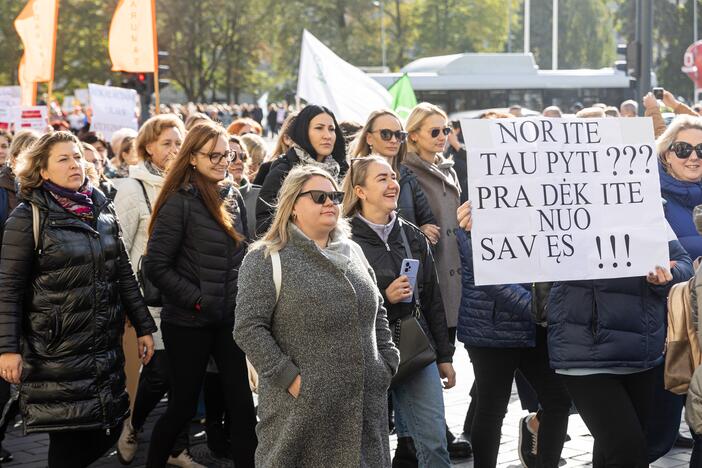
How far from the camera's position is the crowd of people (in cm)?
436

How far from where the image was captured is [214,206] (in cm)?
593

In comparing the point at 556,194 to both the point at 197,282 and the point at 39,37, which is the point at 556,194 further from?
the point at 39,37

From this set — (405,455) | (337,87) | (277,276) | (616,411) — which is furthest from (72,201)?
(337,87)

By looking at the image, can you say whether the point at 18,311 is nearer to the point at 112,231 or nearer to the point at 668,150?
the point at 112,231

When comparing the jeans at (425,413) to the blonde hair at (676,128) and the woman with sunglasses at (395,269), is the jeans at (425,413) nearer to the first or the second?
the woman with sunglasses at (395,269)

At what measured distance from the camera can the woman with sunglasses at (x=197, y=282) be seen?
584 cm

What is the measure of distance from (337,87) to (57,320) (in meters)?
7.16

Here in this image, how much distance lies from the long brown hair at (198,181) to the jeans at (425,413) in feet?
4.10

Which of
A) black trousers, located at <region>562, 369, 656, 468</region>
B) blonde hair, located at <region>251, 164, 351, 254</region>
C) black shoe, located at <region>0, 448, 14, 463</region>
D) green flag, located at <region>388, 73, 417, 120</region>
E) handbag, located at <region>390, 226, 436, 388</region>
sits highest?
green flag, located at <region>388, 73, 417, 120</region>

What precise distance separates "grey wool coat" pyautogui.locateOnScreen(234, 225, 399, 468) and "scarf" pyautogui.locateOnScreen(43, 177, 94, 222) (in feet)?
4.18

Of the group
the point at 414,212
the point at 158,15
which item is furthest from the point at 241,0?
the point at 414,212

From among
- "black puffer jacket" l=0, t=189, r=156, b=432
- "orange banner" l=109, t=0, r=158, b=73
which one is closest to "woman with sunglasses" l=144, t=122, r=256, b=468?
"black puffer jacket" l=0, t=189, r=156, b=432

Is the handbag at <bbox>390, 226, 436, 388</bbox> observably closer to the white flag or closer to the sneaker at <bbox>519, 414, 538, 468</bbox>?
the sneaker at <bbox>519, 414, 538, 468</bbox>

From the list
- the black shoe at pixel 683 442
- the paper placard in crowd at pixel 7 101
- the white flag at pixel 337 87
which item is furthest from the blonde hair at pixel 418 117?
the paper placard in crowd at pixel 7 101
